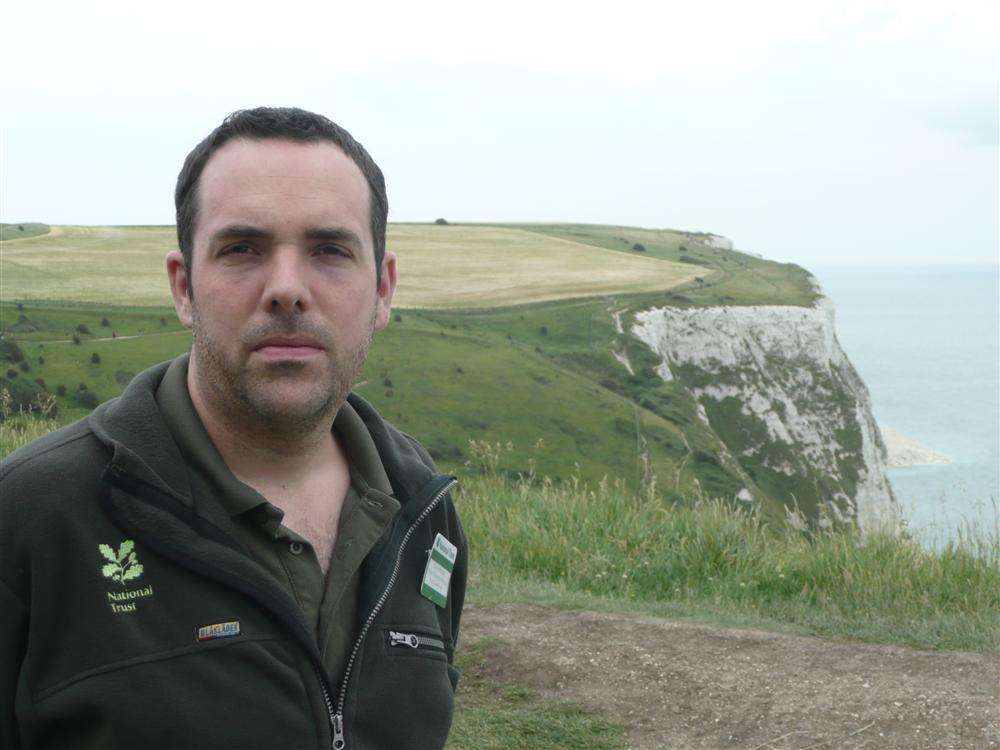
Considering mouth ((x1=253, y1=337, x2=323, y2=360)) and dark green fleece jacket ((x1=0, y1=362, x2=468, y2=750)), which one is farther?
mouth ((x1=253, y1=337, x2=323, y2=360))

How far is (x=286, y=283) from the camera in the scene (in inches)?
94.3

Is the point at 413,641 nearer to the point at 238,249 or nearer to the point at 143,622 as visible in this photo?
the point at 143,622

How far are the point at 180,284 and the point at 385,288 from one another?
47cm

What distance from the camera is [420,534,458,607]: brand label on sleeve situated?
8.91ft

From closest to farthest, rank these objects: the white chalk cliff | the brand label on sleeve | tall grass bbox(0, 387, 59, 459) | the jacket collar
A: the jacket collar < the brand label on sleeve < tall grass bbox(0, 387, 59, 459) < the white chalk cliff

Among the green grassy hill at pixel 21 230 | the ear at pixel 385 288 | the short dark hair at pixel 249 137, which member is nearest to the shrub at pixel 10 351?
the green grassy hill at pixel 21 230

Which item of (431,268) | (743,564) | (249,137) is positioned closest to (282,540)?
(249,137)

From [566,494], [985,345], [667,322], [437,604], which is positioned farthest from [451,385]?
[985,345]

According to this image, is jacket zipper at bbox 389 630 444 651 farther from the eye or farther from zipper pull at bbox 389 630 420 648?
the eye

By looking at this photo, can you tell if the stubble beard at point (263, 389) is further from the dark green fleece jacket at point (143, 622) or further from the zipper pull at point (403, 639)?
the zipper pull at point (403, 639)

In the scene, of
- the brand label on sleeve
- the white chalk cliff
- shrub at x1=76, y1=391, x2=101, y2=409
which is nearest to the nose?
the brand label on sleeve

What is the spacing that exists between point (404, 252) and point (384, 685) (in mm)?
97772

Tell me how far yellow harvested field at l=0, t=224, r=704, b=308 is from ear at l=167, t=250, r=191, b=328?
63.3m

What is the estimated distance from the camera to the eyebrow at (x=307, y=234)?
2.41 m
